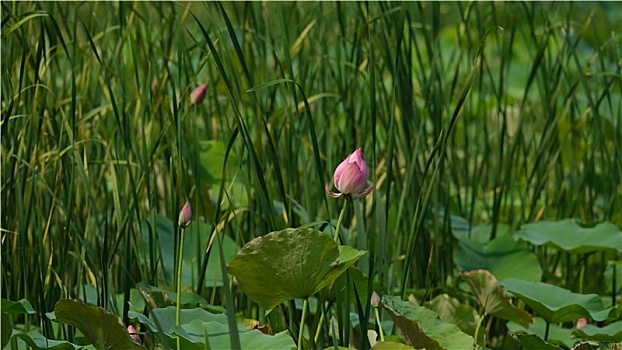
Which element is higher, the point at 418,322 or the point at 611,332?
the point at 418,322

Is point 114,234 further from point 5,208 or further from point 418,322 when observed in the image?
point 418,322

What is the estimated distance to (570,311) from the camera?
1.16 meters

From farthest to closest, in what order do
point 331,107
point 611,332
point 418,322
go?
1. point 331,107
2. point 611,332
3. point 418,322

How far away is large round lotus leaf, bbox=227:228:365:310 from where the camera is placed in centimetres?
86

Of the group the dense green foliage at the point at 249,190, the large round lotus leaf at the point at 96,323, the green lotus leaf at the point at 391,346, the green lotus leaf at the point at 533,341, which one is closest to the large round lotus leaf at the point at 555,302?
the dense green foliage at the point at 249,190

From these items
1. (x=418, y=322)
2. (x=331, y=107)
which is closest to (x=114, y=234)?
(x=331, y=107)

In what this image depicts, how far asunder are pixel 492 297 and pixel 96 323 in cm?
55

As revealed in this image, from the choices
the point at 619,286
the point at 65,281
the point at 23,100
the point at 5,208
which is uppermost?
the point at 23,100

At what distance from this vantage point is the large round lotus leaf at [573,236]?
1.40 m

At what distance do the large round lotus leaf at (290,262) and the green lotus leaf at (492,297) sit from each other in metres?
0.35

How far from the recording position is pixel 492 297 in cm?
119

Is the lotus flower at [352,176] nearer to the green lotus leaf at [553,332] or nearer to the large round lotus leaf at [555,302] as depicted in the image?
the large round lotus leaf at [555,302]

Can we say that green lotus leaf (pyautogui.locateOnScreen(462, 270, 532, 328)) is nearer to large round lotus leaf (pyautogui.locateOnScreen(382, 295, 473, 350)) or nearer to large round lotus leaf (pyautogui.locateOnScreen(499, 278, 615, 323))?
large round lotus leaf (pyautogui.locateOnScreen(499, 278, 615, 323))

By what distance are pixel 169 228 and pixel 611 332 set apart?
654 millimetres
